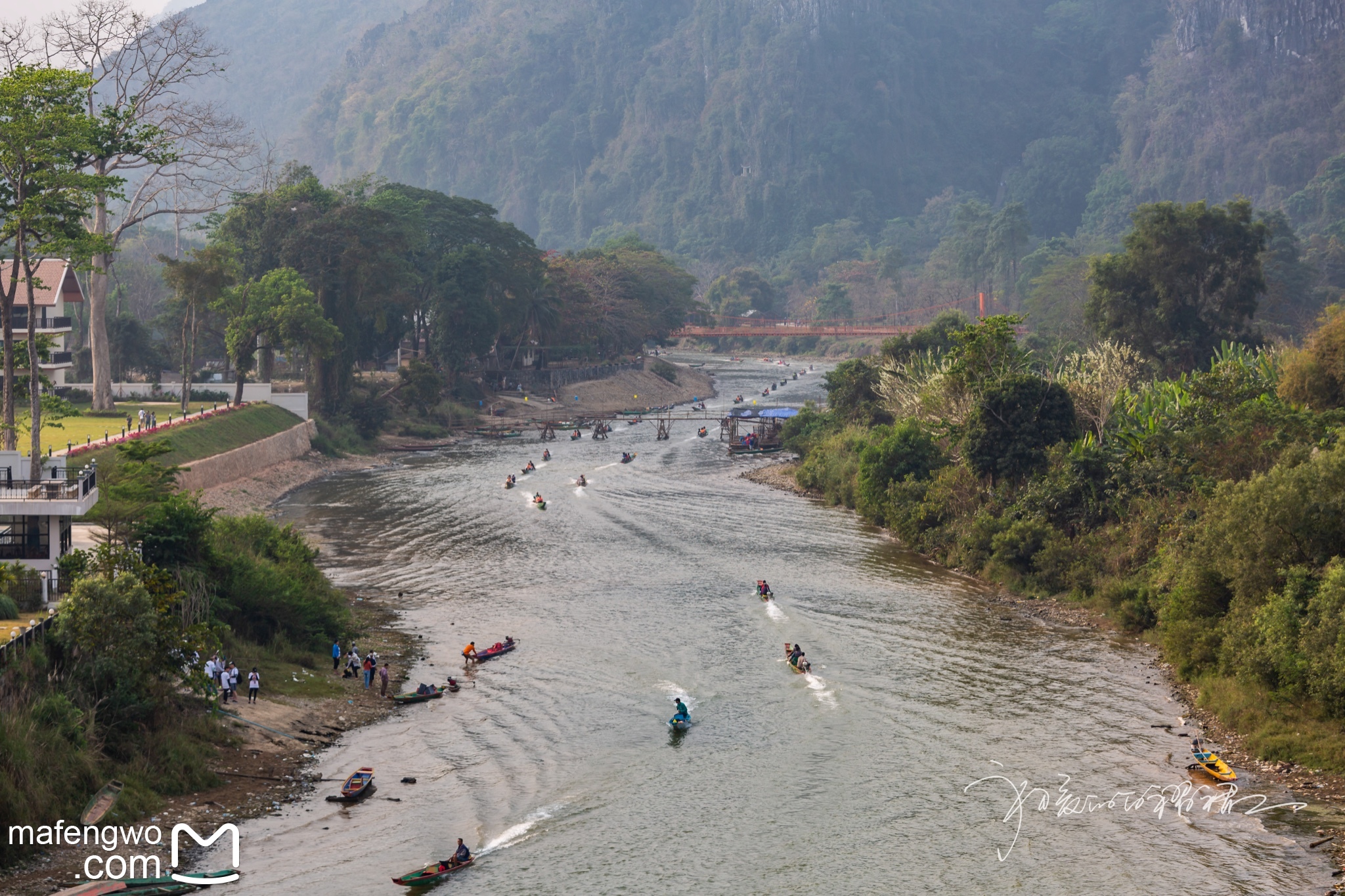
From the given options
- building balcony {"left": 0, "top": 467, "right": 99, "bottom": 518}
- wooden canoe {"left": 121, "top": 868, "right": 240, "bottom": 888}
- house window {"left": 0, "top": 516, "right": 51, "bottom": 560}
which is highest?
building balcony {"left": 0, "top": 467, "right": 99, "bottom": 518}

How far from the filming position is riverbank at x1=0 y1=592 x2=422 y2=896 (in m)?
32.5

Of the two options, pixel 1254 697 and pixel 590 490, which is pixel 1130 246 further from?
pixel 1254 697

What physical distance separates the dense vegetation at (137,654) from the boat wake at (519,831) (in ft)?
29.6

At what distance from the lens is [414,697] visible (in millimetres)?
48500

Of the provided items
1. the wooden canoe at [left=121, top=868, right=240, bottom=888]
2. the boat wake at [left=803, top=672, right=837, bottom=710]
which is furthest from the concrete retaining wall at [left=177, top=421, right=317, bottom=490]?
the wooden canoe at [left=121, top=868, right=240, bottom=888]

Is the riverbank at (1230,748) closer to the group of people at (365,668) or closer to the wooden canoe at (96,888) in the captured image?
the group of people at (365,668)

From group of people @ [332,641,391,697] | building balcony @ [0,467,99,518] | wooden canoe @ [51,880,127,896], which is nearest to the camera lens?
wooden canoe @ [51,880,127,896]

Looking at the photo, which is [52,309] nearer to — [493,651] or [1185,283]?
[493,651]

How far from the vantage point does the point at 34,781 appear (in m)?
33.5

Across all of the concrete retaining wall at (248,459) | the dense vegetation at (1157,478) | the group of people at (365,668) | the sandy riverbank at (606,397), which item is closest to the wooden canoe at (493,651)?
the group of people at (365,668)

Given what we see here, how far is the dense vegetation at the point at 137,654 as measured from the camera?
113 feet

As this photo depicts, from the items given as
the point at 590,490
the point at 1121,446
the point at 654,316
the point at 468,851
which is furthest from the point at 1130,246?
the point at 654,316

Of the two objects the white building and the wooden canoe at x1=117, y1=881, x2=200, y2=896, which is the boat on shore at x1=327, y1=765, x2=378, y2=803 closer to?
the wooden canoe at x1=117, y1=881, x2=200, y2=896

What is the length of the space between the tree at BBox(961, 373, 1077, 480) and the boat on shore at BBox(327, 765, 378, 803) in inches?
1768
